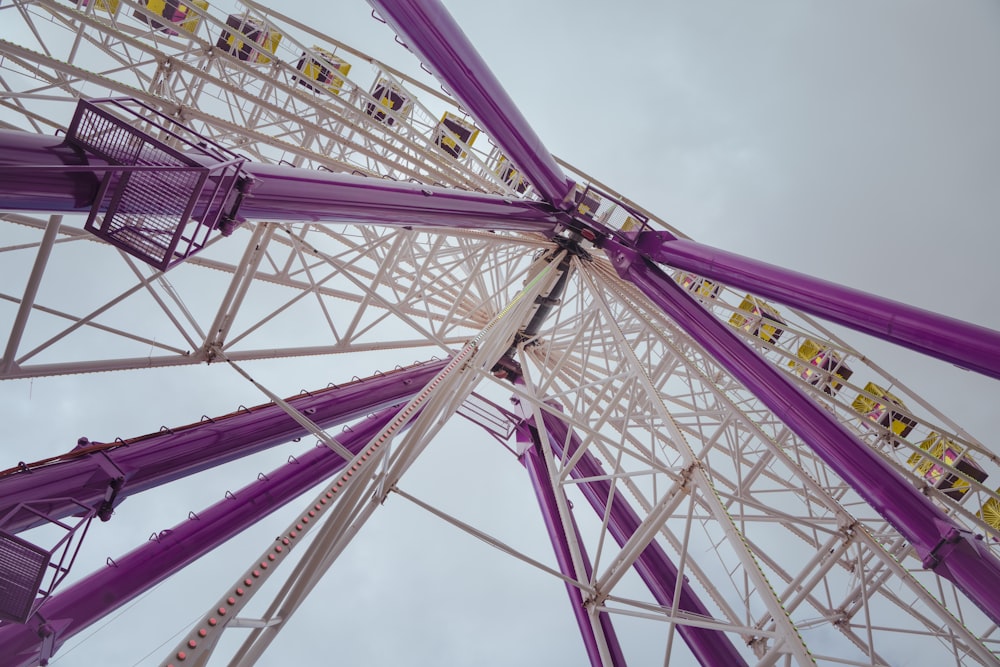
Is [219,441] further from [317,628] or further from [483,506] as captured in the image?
[317,628]

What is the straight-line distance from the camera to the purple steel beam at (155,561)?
9.10 meters

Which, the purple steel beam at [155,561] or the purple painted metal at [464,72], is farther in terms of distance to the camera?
the purple steel beam at [155,561]

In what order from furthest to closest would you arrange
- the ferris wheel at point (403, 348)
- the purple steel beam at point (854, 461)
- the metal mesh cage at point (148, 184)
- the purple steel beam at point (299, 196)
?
1. the purple steel beam at point (854, 461)
2. the ferris wheel at point (403, 348)
3. the metal mesh cage at point (148, 184)
4. the purple steel beam at point (299, 196)

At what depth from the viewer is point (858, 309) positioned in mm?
9242

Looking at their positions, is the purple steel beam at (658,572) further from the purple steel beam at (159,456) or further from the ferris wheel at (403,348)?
the purple steel beam at (159,456)

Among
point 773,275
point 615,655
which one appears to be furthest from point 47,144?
point 615,655

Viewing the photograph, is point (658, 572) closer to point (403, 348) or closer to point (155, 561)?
point (403, 348)

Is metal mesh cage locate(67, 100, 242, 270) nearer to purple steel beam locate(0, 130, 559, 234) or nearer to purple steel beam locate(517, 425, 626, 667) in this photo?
purple steel beam locate(0, 130, 559, 234)

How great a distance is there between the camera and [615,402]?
12.8 meters

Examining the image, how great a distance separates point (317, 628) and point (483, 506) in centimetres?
2183

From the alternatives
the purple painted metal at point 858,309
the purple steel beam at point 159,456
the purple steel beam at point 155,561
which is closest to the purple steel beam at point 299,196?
the purple painted metal at point 858,309

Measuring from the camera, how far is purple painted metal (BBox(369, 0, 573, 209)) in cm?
787

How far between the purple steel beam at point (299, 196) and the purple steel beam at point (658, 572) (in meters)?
5.71

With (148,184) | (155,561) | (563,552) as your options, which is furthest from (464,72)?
(563,552)
